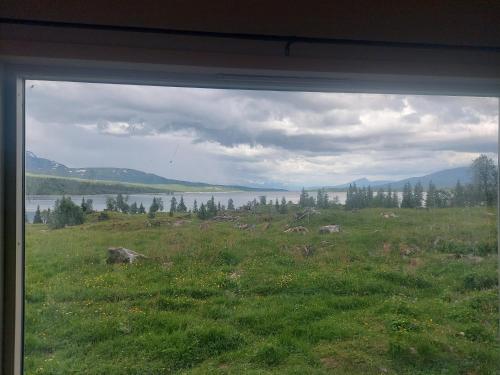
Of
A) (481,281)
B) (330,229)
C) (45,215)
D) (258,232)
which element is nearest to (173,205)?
(258,232)

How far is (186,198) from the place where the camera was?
140 centimetres

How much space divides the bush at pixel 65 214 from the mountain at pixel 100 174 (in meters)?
0.10

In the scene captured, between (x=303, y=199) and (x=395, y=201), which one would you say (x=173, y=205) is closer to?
(x=303, y=199)

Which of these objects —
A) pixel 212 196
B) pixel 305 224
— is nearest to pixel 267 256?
pixel 305 224

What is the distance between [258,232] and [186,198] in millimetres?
322

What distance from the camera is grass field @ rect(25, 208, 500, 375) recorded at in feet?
4.32

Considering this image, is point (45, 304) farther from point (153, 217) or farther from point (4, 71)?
point (4, 71)

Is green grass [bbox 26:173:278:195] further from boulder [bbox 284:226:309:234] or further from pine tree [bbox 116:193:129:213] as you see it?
boulder [bbox 284:226:309:234]

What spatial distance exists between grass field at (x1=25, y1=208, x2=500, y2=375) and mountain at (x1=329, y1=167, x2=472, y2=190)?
0.12 metres

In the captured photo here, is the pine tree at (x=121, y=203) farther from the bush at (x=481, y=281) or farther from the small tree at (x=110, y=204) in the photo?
the bush at (x=481, y=281)

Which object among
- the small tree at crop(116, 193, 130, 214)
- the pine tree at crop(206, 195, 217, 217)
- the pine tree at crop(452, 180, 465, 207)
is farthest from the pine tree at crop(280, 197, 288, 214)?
the pine tree at crop(452, 180, 465, 207)

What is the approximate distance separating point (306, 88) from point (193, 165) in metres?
0.56

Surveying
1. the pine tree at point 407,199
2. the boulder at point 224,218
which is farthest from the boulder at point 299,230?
the pine tree at point 407,199

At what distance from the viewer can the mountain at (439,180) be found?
1.52m
